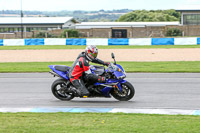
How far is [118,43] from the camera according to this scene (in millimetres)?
39156

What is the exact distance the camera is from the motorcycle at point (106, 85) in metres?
10.6

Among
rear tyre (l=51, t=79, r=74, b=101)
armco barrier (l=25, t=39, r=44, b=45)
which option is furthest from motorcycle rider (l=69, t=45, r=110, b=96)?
armco barrier (l=25, t=39, r=44, b=45)

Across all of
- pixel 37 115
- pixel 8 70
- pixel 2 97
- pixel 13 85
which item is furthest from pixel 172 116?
pixel 8 70

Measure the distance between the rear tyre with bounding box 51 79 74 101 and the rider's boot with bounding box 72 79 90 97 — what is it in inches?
13.8

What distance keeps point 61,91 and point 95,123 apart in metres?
3.40

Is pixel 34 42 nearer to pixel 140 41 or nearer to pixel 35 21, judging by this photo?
pixel 140 41

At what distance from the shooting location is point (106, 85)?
10.6 meters

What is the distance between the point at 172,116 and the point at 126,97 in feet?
7.74

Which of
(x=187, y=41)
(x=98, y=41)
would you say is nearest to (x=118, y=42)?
(x=98, y=41)

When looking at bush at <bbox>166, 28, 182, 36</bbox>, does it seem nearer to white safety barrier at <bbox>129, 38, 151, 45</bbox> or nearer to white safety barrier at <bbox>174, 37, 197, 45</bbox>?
white safety barrier at <bbox>174, 37, 197, 45</bbox>

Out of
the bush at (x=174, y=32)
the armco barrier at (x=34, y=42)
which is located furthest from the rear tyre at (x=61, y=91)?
the bush at (x=174, y=32)

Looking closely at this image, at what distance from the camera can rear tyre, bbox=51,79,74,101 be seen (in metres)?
11.0

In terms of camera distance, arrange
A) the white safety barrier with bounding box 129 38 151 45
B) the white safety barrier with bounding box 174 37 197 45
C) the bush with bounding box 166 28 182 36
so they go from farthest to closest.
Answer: the bush with bounding box 166 28 182 36, the white safety barrier with bounding box 129 38 151 45, the white safety barrier with bounding box 174 37 197 45

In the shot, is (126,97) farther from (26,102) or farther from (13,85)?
(13,85)
